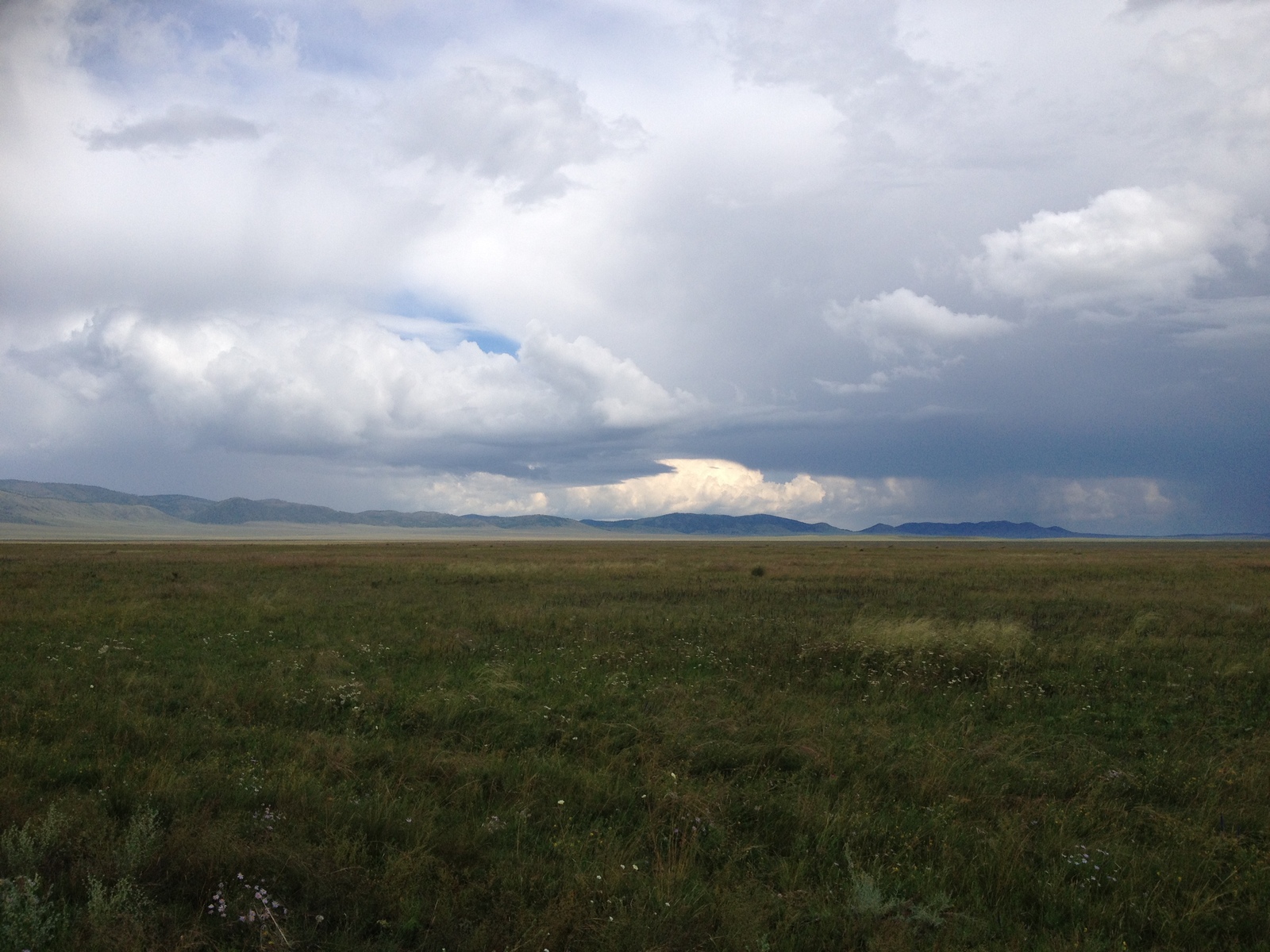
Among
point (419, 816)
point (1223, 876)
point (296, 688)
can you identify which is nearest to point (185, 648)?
point (296, 688)

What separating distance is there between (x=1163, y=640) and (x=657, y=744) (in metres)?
14.3

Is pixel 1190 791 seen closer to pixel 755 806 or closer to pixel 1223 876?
pixel 1223 876

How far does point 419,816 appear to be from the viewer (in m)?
→ 6.74

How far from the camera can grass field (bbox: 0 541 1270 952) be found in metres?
5.31

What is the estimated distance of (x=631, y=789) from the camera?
Answer: 770cm

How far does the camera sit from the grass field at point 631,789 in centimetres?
531

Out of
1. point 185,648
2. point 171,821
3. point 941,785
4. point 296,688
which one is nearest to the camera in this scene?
point 171,821

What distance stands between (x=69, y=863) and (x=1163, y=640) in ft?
66.3

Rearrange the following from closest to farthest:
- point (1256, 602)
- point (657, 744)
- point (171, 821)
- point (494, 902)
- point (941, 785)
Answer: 1. point (494, 902)
2. point (171, 821)
3. point (941, 785)
4. point (657, 744)
5. point (1256, 602)

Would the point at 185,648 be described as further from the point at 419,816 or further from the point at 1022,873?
the point at 1022,873

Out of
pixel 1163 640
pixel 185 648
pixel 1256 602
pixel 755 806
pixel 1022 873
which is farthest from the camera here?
pixel 1256 602

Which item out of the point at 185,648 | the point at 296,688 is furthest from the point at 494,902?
the point at 185,648

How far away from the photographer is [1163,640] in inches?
660

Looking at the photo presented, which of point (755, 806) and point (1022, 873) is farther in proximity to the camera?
point (755, 806)
